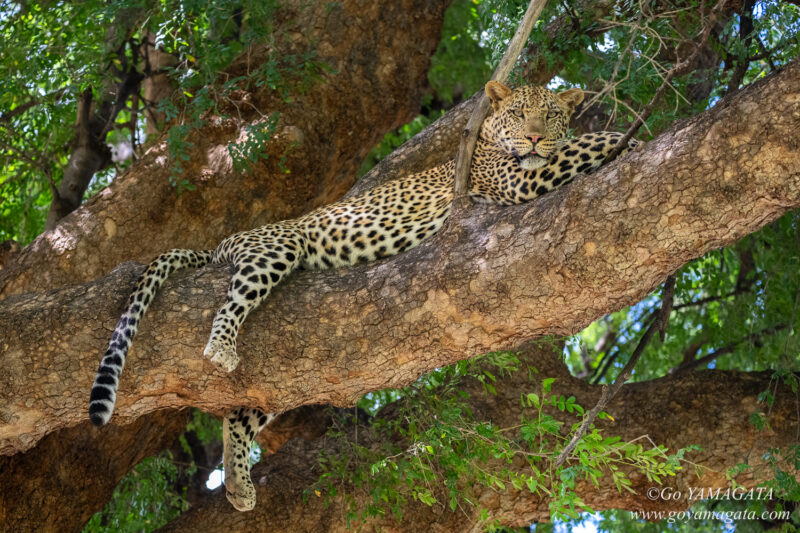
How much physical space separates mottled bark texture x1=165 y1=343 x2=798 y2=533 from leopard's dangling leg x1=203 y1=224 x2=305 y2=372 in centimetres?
197

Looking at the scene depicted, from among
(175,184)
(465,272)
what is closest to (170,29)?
(175,184)

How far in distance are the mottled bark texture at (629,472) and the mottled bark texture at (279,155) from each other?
213 centimetres

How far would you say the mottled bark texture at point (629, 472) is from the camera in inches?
267

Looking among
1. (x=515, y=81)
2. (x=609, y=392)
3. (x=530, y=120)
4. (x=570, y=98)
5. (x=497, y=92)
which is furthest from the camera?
(x=515, y=81)

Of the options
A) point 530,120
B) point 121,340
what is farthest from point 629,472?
point 121,340

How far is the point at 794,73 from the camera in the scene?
12.6 feet

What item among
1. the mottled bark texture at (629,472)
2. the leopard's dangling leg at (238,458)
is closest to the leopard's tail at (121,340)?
the leopard's dangling leg at (238,458)

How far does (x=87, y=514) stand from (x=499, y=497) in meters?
3.26

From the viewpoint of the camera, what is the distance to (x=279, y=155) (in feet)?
26.0

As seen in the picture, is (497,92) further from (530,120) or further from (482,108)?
(482,108)

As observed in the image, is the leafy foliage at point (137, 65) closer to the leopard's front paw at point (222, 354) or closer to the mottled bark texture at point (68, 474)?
the mottled bark texture at point (68, 474)

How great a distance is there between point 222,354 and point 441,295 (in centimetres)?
124

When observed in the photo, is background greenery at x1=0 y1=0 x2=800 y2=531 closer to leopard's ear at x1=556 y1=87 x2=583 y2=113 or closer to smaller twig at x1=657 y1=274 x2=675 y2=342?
leopard's ear at x1=556 y1=87 x2=583 y2=113

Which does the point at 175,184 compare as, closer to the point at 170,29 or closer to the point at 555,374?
the point at 170,29
